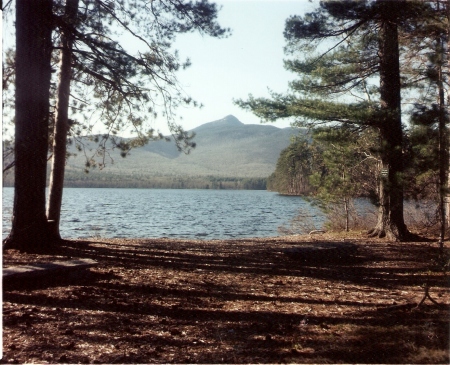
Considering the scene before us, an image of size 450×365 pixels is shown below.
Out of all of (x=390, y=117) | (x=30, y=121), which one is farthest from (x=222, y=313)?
(x=390, y=117)

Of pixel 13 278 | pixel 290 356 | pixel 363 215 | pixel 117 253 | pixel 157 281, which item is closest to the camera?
pixel 290 356

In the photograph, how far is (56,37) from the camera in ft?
32.4

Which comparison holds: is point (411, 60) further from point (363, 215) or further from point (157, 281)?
point (157, 281)

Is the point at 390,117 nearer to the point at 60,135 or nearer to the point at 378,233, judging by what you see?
the point at 378,233

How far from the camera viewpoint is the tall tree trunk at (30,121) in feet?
26.0

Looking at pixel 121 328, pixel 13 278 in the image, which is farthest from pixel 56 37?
pixel 121 328

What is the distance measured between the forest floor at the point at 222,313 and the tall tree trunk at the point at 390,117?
3.30 m

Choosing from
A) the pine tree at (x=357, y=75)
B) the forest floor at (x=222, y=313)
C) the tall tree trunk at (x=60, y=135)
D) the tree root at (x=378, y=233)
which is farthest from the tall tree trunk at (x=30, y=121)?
the tree root at (x=378, y=233)

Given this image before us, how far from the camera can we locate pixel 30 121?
797 cm

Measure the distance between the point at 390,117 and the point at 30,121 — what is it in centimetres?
894

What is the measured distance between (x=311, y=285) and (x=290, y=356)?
10.3 ft

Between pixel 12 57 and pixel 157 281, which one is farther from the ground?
pixel 12 57

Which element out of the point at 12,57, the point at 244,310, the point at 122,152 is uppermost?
the point at 12,57

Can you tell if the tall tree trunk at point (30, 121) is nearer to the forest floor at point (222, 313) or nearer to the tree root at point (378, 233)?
the forest floor at point (222, 313)
